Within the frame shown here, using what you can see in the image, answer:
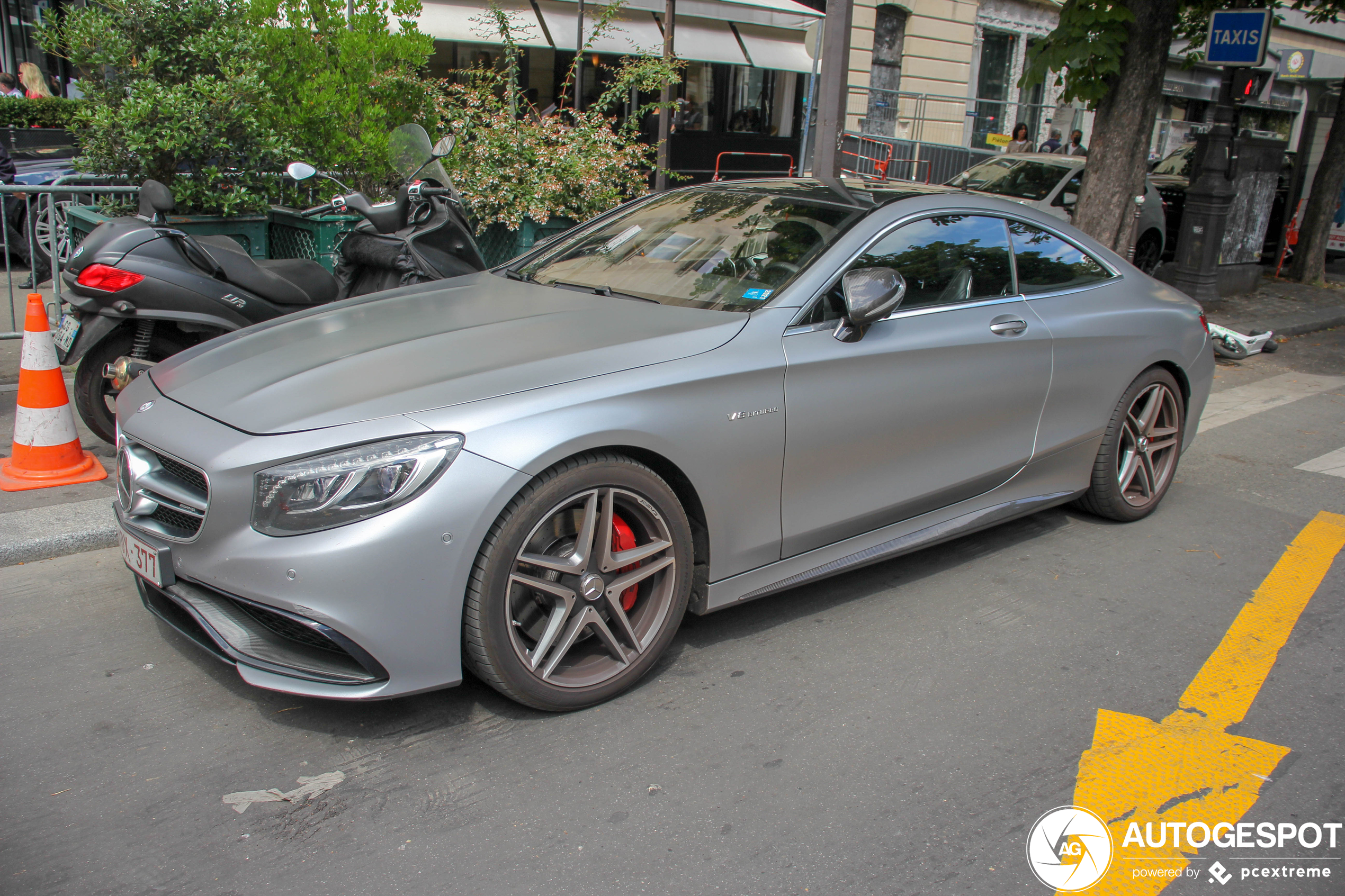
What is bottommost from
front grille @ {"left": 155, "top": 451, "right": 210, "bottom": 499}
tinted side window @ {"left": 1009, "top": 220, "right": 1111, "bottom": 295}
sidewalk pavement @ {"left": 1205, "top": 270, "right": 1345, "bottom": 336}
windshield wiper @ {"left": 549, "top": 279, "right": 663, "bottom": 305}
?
sidewalk pavement @ {"left": 1205, "top": 270, "right": 1345, "bottom": 336}

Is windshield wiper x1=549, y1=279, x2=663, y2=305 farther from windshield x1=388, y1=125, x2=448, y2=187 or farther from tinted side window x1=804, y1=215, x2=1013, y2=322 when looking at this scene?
windshield x1=388, y1=125, x2=448, y2=187

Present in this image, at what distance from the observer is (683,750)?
116 inches

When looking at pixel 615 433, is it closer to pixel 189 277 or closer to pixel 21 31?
pixel 189 277

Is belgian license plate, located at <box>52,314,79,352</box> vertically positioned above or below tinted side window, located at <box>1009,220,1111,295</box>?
below

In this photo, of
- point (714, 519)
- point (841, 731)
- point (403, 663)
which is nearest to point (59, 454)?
point (403, 663)

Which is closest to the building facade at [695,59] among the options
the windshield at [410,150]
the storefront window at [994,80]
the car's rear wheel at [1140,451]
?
the storefront window at [994,80]

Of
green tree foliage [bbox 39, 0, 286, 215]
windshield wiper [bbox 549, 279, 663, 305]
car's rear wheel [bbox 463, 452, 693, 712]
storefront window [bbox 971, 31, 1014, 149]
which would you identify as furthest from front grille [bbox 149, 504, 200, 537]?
storefront window [bbox 971, 31, 1014, 149]

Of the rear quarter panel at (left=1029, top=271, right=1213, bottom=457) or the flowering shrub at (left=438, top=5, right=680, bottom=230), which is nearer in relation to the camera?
the rear quarter panel at (left=1029, top=271, right=1213, bottom=457)

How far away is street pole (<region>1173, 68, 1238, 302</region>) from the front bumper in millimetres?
11393

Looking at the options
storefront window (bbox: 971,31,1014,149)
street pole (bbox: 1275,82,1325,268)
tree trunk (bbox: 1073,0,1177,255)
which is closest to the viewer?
tree trunk (bbox: 1073,0,1177,255)

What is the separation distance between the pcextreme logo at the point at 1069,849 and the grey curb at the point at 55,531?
11.3ft

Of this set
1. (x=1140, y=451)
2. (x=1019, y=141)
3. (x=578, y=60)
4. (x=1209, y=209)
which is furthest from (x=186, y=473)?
(x=1019, y=141)

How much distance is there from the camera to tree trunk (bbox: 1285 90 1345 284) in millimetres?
13438

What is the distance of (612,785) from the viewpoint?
2.78 m
